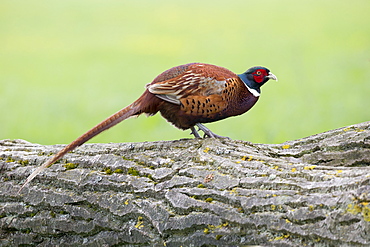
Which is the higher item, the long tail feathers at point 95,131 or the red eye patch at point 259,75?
the red eye patch at point 259,75

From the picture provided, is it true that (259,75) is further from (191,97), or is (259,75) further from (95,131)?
(95,131)

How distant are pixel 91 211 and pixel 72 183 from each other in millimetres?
287

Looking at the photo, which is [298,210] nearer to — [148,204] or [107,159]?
[148,204]

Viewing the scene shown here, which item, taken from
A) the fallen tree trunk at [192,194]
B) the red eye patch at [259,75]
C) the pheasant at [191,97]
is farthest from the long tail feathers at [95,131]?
the red eye patch at [259,75]

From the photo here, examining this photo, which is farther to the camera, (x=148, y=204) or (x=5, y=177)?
(x=5, y=177)

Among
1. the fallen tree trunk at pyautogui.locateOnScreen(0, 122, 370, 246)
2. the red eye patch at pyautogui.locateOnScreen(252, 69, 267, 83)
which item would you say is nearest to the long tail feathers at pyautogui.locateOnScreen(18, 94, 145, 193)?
the fallen tree trunk at pyautogui.locateOnScreen(0, 122, 370, 246)

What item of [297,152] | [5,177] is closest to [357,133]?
[297,152]

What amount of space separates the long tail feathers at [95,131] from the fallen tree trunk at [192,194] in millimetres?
137

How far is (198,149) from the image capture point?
11.5 feet

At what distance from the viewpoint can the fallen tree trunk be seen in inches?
104

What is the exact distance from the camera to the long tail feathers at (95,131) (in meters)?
3.41

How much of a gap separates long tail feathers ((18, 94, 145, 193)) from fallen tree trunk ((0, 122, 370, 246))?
0.45 ft

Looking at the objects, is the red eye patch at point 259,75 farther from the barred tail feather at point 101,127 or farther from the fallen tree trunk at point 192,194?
the barred tail feather at point 101,127

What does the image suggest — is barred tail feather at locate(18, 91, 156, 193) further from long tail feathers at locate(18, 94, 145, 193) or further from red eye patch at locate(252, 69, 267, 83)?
red eye patch at locate(252, 69, 267, 83)
